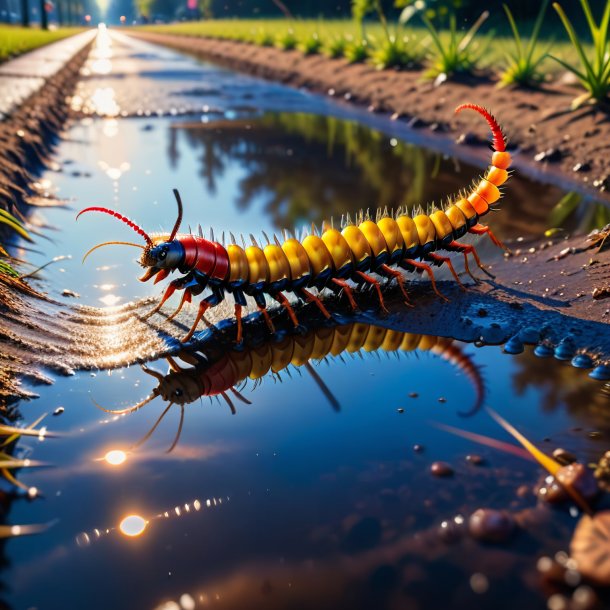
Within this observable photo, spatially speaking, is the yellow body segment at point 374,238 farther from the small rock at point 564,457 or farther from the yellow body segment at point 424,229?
the small rock at point 564,457

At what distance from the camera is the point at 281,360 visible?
3.36 m

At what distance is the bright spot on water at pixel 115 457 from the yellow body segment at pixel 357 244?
173cm

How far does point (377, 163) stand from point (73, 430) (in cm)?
568

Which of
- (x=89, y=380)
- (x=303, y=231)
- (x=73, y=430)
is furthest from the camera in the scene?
(x=303, y=231)

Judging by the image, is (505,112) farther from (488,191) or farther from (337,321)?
(337,321)

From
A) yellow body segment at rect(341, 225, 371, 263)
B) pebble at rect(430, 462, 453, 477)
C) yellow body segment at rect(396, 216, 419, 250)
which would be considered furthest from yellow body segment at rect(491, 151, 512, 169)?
pebble at rect(430, 462, 453, 477)

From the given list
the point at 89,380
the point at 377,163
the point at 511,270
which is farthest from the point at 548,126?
the point at 89,380

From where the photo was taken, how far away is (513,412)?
2895mm

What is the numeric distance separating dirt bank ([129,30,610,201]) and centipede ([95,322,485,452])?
3.56 meters

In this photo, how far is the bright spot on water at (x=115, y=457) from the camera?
98.9 inches

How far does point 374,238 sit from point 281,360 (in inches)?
36.4

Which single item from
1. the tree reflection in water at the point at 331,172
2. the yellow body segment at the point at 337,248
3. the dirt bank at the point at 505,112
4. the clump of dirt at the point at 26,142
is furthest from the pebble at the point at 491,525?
the dirt bank at the point at 505,112

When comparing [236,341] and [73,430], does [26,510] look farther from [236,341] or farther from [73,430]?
[236,341]

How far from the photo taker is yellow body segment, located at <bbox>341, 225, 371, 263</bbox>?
12.0 feet
